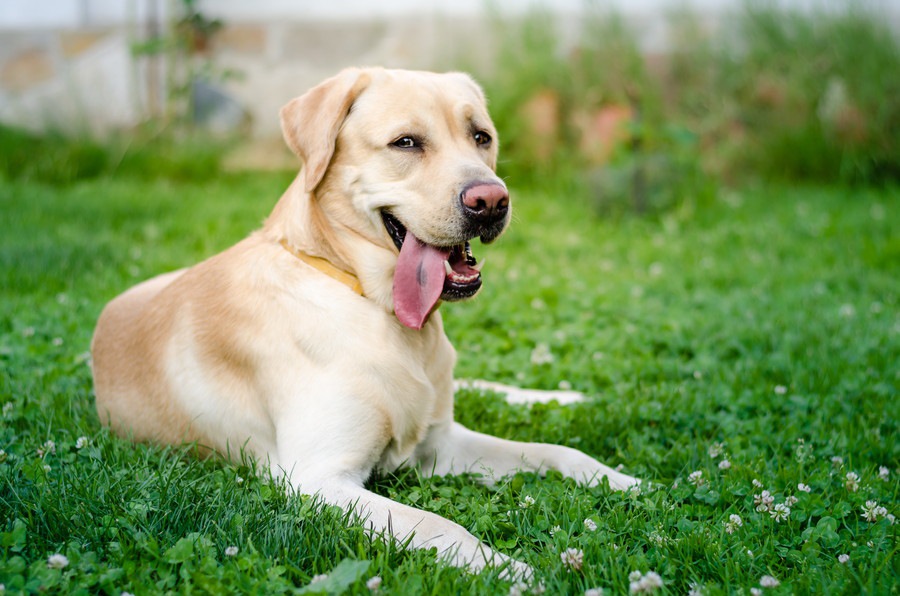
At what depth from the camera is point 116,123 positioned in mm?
9797

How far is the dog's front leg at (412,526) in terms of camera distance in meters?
2.34

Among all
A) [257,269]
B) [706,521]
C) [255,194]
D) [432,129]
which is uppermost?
[432,129]

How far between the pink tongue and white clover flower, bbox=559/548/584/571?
0.97m

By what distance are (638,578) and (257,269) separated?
168 centimetres

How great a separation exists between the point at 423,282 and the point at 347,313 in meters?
0.29

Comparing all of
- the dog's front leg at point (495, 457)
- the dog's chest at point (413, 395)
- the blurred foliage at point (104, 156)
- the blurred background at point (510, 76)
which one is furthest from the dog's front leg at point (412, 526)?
the blurred foliage at point (104, 156)

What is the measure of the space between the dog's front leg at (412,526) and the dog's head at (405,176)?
2.10ft

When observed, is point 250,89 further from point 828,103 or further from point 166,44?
point 828,103

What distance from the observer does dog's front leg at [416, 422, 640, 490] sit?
9.96 ft

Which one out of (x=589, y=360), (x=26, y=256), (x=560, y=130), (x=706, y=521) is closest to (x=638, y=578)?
(x=706, y=521)

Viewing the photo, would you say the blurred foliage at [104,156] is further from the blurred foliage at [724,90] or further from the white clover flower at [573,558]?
the white clover flower at [573,558]

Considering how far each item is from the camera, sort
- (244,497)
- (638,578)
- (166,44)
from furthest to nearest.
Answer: (166,44) → (244,497) → (638,578)

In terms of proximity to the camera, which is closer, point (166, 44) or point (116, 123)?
point (166, 44)

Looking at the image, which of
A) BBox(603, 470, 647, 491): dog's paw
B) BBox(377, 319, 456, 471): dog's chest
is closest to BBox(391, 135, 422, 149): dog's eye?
BBox(377, 319, 456, 471): dog's chest
